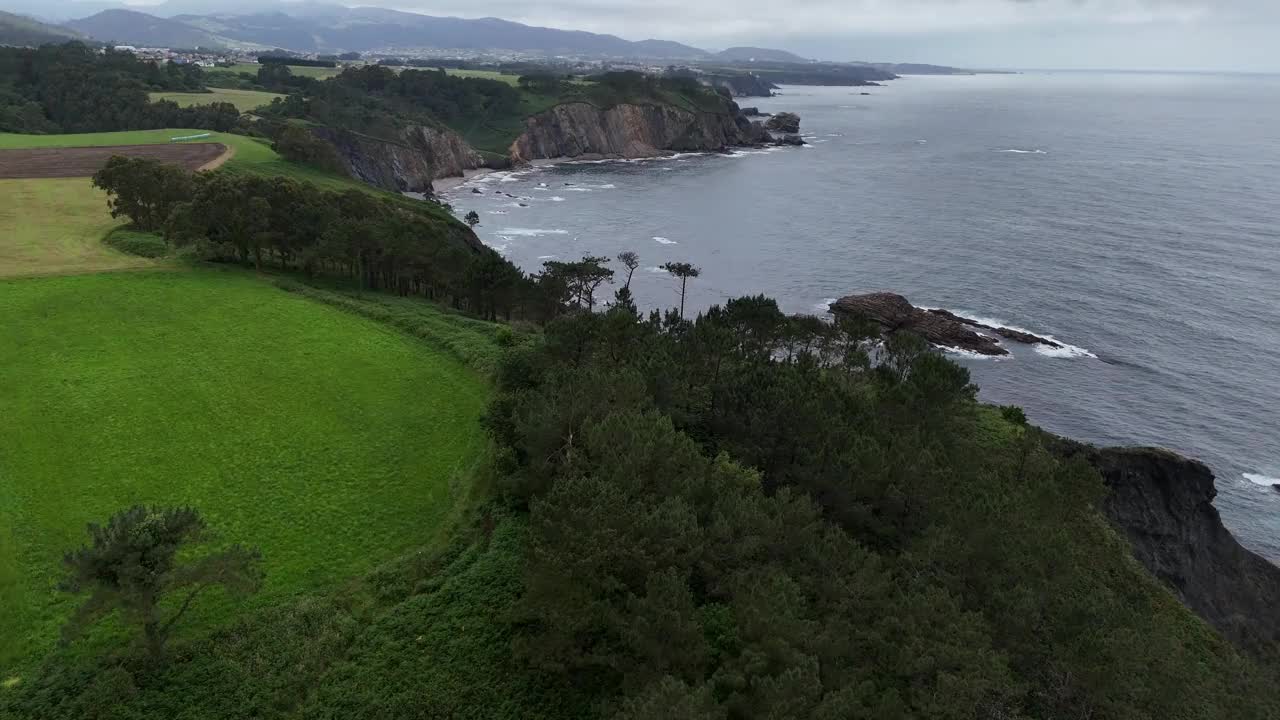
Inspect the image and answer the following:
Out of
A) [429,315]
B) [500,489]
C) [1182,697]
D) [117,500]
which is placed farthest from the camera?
[429,315]

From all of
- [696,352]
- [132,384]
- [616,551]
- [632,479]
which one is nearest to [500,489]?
[632,479]

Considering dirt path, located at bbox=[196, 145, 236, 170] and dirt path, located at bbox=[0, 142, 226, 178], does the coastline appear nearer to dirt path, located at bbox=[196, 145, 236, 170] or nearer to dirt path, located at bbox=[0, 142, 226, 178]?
dirt path, located at bbox=[196, 145, 236, 170]

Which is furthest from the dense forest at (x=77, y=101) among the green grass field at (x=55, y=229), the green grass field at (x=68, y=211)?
the green grass field at (x=55, y=229)

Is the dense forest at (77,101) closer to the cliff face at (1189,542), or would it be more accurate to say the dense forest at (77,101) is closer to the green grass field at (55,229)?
the green grass field at (55,229)

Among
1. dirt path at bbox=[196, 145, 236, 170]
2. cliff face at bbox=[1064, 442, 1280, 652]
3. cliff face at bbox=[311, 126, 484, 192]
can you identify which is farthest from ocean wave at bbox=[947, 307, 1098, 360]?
cliff face at bbox=[311, 126, 484, 192]

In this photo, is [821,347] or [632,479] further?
[821,347]

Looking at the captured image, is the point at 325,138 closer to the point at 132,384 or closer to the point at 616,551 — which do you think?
the point at 132,384

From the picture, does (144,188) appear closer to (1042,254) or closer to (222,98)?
A: (222,98)
